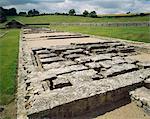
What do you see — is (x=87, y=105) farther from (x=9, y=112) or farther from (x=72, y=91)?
(x=9, y=112)

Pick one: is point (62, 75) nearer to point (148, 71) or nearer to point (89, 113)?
point (89, 113)

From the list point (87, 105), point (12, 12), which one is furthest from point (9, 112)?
point (12, 12)

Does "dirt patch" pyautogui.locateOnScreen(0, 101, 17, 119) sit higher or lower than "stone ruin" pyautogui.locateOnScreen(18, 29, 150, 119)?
lower

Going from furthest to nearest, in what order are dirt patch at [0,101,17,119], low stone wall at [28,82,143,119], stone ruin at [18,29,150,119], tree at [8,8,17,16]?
tree at [8,8,17,16], dirt patch at [0,101,17,119], stone ruin at [18,29,150,119], low stone wall at [28,82,143,119]

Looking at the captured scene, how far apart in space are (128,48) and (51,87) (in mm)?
9710

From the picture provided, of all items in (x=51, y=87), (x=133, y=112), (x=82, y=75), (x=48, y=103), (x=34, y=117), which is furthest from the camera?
(x=82, y=75)

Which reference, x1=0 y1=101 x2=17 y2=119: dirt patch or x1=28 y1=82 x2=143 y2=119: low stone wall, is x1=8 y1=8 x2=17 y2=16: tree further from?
x1=28 y1=82 x2=143 y2=119: low stone wall

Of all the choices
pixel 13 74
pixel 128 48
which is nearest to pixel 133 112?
pixel 13 74

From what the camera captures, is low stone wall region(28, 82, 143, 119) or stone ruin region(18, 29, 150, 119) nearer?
low stone wall region(28, 82, 143, 119)

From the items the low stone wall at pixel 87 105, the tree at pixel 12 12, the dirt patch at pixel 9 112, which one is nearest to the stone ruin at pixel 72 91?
the low stone wall at pixel 87 105

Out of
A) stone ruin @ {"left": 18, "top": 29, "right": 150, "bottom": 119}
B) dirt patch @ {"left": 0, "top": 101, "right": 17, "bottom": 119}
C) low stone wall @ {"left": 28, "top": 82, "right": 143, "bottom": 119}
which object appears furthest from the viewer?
dirt patch @ {"left": 0, "top": 101, "right": 17, "bottom": 119}

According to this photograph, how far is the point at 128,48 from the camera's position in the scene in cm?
1602

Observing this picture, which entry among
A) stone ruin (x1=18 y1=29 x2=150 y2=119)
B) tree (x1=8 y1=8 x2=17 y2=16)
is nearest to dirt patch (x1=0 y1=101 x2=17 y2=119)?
stone ruin (x1=18 y1=29 x2=150 y2=119)

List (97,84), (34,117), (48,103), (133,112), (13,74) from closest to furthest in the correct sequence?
1. (34,117)
2. (48,103)
3. (133,112)
4. (97,84)
5. (13,74)
